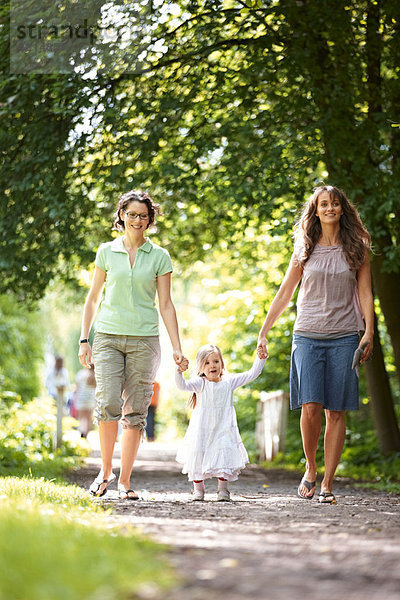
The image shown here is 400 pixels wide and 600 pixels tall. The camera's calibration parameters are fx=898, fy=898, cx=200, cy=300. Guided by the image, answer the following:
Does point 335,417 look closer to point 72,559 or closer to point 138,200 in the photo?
point 138,200

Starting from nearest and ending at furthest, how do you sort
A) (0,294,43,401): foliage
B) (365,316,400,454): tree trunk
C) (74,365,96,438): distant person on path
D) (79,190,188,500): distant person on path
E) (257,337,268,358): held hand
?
(79,190,188,500): distant person on path → (257,337,268,358): held hand → (365,316,400,454): tree trunk → (74,365,96,438): distant person on path → (0,294,43,401): foliage

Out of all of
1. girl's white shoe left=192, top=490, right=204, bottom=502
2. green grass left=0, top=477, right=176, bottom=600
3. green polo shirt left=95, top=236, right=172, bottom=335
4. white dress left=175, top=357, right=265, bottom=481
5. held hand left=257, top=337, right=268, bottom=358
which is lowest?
girl's white shoe left=192, top=490, right=204, bottom=502

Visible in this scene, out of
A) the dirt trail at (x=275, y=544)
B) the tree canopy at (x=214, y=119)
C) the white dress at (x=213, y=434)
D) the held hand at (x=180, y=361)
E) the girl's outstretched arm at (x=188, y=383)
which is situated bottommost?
the dirt trail at (x=275, y=544)

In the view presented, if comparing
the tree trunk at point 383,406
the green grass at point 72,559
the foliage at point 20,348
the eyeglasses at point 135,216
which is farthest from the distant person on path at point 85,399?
the green grass at point 72,559

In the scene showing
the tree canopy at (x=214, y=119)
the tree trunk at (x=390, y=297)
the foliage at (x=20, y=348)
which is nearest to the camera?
the tree canopy at (x=214, y=119)

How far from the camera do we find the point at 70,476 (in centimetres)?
966

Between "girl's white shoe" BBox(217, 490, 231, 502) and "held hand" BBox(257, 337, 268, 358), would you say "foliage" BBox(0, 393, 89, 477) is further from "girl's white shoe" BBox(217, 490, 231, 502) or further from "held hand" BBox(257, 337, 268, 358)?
"held hand" BBox(257, 337, 268, 358)

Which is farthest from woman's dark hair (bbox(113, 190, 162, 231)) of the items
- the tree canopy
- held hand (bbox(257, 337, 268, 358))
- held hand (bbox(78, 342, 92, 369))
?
the tree canopy

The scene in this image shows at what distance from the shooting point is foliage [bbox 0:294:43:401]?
79.2 feet

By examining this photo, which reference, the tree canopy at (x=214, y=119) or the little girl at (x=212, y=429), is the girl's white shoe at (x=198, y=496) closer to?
the little girl at (x=212, y=429)

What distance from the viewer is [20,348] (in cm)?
2491

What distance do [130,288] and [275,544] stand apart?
118 inches

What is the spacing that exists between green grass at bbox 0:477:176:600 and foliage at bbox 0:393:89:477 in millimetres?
4718

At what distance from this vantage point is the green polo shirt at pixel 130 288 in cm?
643
